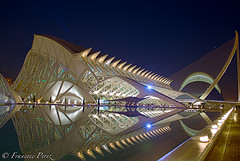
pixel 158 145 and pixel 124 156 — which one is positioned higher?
pixel 124 156

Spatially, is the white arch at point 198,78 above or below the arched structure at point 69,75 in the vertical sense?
below

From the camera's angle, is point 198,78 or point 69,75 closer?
point 69,75

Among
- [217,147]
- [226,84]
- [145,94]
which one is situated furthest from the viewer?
[226,84]

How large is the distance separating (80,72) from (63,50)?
5040mm

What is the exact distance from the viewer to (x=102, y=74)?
3017 cm

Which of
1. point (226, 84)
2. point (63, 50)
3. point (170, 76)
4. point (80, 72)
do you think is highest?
point (63, 50)

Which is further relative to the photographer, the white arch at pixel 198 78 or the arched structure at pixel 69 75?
the white arch at pixel 198 78

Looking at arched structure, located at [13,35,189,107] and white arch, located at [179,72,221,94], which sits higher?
arched structure, located at [13,35,189,107]

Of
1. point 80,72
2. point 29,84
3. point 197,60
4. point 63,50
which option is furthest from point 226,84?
Result: point 29,84

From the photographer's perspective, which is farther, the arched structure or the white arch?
the white arch

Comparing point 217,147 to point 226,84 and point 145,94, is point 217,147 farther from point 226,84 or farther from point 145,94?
point 226,84

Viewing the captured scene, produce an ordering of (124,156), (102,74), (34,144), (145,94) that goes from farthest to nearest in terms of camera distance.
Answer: (102,74) < (145,94) < (34,144) < (124,156)

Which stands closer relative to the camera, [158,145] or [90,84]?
[158,145]

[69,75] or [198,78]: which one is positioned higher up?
[69,75]
